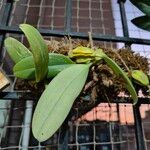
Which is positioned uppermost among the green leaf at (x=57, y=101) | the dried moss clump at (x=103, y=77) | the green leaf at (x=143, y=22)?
the green leaf at (x=143, y=22)

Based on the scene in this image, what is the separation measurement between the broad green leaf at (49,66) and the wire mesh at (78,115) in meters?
0.12

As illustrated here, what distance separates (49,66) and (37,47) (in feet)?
0.24

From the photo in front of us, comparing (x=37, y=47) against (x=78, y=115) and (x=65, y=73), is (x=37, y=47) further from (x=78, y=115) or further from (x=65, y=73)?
(x=78, y=115)

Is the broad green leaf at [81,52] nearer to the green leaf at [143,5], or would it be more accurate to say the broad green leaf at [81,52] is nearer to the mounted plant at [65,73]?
the mounted plant at [65,73]

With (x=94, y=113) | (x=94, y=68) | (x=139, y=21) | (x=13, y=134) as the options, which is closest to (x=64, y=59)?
(x=94, y=68)

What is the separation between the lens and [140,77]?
70 cm

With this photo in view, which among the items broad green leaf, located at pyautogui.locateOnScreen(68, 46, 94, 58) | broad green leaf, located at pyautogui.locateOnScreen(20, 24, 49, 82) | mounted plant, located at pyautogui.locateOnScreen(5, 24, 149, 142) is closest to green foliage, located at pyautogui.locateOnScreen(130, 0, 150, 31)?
mounted plant, located at pyautogui.locateOnScreen(5, 24, 149, 142)

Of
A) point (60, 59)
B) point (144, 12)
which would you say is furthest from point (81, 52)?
point (144, 12)

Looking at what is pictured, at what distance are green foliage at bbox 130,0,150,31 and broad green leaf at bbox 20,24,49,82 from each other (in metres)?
0.39

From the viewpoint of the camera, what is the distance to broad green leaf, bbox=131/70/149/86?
702mm

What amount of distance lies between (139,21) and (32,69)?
0.41 m

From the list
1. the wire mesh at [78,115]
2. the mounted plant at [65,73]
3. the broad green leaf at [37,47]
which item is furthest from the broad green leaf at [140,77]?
the broad green leaf at [37,47]

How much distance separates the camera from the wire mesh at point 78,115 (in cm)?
120

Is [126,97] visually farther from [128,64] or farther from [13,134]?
[13,134]
